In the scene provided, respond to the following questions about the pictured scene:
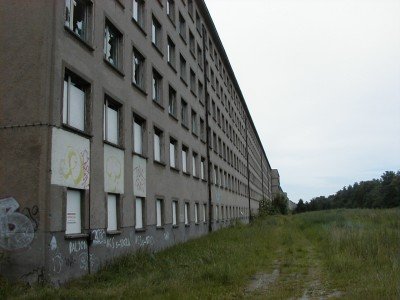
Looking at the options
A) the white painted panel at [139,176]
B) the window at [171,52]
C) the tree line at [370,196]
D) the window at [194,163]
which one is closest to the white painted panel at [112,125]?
the white painted panel at [139,176]

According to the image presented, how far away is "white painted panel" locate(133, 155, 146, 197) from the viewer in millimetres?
16875

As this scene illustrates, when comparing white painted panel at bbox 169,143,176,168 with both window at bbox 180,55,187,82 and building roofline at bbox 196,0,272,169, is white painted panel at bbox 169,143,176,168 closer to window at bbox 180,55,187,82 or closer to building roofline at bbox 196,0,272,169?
window at bbox 180,55,187,82

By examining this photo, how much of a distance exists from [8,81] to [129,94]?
234 inches

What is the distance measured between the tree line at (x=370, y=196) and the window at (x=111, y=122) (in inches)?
3798

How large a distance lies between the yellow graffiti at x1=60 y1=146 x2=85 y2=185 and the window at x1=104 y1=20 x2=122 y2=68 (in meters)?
4.59

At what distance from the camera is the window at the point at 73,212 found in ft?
39.2

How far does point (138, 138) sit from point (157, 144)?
268 cm

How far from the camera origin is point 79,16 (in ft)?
45.4

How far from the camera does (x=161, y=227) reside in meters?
19.6

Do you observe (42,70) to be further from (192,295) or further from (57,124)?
(192,295)

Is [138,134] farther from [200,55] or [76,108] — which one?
[200,55]

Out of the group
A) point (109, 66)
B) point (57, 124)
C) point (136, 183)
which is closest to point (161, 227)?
point (136, 183)

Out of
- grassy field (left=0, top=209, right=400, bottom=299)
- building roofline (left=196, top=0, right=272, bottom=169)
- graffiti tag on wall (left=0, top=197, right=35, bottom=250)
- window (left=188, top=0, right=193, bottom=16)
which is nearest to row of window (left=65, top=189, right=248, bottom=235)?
graffiti tag on wall (left=0, top=197, right=35, bottom=250)

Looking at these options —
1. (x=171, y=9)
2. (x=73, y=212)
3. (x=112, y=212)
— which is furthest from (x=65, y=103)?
(x=171, y=9)
